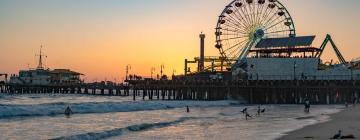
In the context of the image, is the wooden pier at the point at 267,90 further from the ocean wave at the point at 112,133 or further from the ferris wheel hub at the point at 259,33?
the ocean wave at the point at 112,133

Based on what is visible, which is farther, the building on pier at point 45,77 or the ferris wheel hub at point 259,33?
the building on pier at point 45,77

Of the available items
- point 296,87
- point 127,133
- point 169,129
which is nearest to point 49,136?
point 127,133

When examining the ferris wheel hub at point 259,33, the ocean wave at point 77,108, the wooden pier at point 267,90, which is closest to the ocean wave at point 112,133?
the ocean wave at point 77,108

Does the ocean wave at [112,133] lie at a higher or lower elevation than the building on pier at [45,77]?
lower

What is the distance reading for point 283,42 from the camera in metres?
83.2

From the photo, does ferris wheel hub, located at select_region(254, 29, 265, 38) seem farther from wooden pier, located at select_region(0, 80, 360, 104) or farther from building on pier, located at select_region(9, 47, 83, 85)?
building on pier, located at select_region(9, 47, 83, 85)

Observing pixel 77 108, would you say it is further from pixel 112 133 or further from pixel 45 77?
pixel 45 77

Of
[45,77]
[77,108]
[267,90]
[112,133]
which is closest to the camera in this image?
[112,133]

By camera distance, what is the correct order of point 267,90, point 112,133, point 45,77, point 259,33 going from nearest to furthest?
point 112,133 → point 267,90 → point 259,33 → point 45,77

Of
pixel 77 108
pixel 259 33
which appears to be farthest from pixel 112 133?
pixel 259 33

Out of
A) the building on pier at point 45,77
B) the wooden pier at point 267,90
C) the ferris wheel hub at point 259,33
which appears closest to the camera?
the wooden pier at point 267,90

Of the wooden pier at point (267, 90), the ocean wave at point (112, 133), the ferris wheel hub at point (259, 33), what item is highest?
the ferris wheel hub at point (259, 33)

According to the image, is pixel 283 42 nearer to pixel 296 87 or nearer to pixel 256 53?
pixel 256 53

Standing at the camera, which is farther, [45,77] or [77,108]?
[45,77]
